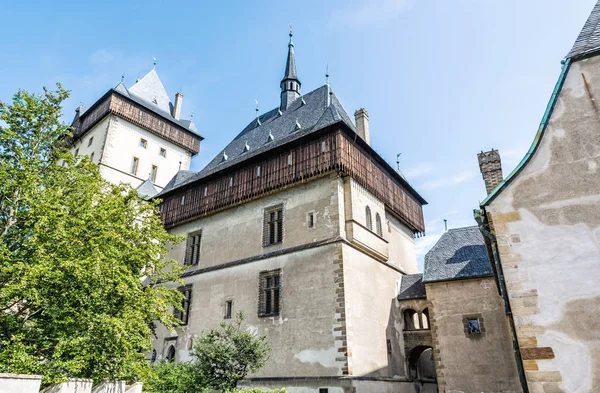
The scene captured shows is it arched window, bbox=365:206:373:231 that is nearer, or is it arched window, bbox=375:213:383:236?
arched window, bbox=365:206:373:231

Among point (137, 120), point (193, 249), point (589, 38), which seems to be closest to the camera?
point (589, 38)

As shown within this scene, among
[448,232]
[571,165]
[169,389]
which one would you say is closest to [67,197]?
[169,389]

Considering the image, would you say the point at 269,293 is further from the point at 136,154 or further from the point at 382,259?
the point at 136,154

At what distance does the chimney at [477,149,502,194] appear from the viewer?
1914 cm

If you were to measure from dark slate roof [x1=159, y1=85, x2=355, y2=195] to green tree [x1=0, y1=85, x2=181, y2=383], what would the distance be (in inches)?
370

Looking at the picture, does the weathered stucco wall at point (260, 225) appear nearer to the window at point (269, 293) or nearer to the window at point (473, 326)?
the window at point (269, 293)

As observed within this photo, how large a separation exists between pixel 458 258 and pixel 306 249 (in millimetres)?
7733

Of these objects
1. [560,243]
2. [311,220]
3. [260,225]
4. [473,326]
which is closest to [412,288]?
[473,326]

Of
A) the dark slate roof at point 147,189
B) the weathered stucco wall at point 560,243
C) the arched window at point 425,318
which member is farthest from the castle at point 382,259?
the dark slate roof at point 147,189

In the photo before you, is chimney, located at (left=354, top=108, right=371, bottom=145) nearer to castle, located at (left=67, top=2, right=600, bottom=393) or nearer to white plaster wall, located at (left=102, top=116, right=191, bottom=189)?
castle, located at (left=67, top=2, right=600, bottom=393)

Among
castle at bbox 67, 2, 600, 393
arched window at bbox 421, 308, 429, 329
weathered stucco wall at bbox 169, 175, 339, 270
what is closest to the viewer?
castle at bbox 67, 2, 600, 393

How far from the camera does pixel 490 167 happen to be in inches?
764

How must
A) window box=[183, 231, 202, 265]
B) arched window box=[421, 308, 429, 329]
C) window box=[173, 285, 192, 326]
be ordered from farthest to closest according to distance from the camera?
window box=[183, 231, 202, 265] → window box=[173, 285, 192, 326] → arched window box=[421, 308, 429, 329]

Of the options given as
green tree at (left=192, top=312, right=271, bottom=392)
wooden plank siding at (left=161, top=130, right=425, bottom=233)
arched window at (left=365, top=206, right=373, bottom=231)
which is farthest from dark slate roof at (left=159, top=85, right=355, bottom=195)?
green tree at (left=192, top=312, right=271, bottom=392)
